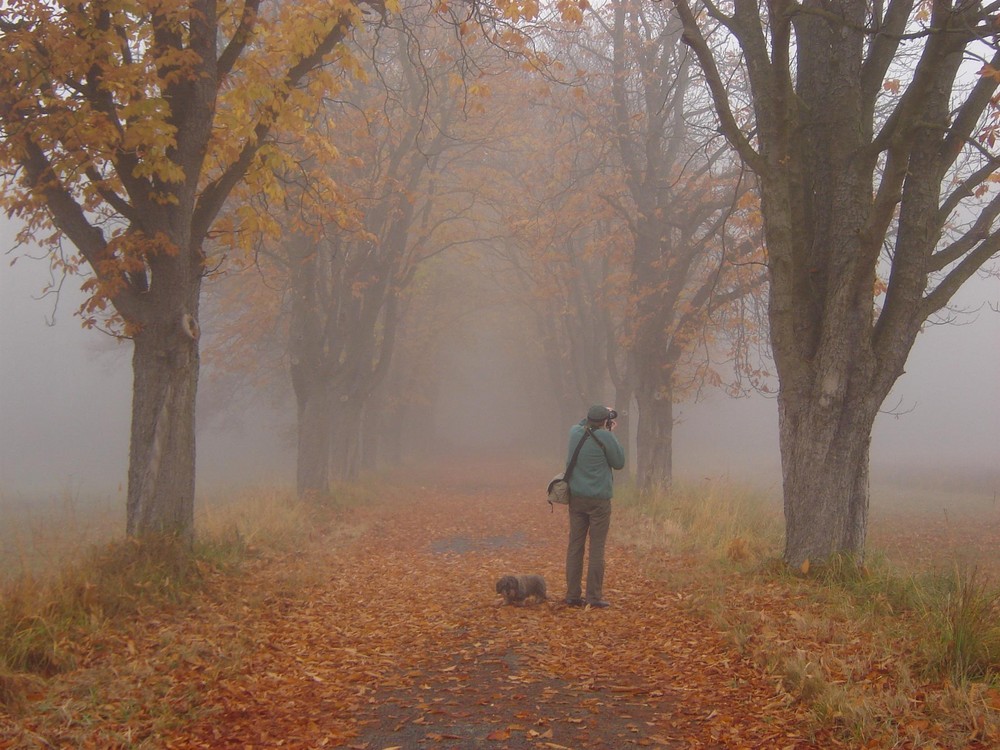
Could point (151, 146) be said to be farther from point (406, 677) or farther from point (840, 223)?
point (840, 223)

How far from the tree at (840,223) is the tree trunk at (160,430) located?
580cm

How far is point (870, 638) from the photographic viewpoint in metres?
5.18

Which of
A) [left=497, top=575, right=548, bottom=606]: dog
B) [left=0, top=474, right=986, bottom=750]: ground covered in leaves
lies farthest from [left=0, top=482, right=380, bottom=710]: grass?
[left=497, top=575, right=548, bottom=606]: dog

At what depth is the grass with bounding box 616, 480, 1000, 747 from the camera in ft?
13.1

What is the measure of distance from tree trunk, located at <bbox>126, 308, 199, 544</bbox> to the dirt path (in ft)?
3.51

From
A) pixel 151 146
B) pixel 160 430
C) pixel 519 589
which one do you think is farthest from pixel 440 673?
pixel 151 146

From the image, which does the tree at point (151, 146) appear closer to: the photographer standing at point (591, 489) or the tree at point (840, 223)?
the photographer standing at point (591, 489)

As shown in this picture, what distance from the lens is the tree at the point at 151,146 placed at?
688 centimetres

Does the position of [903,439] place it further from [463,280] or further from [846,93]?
[846,93]

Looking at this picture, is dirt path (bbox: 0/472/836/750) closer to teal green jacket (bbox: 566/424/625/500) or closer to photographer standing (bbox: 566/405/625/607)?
photographer standing (bbox: 566/405/625/607)

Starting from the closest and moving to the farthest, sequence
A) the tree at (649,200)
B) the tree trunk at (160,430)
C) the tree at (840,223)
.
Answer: the tree at (840,223) < the tree trunk at (160,430) < the tree at (649,200)

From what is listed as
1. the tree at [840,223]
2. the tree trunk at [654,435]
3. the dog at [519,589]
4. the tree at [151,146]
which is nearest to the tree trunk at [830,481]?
the tree at [840,223]

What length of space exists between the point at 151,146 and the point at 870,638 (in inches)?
281

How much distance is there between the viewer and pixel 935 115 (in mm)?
7027
